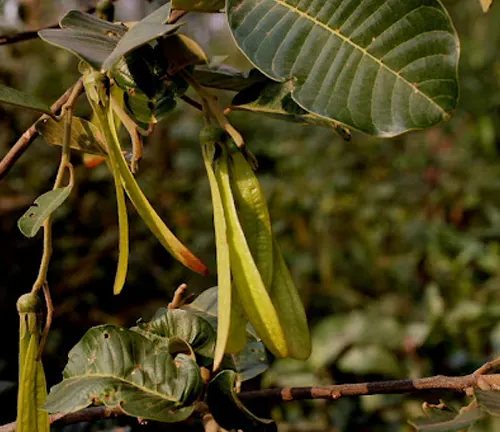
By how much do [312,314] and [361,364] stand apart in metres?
0.69

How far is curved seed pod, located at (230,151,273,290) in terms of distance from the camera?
0.54m

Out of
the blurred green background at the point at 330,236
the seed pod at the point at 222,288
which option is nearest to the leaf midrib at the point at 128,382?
the seed pod at the point at 222,288

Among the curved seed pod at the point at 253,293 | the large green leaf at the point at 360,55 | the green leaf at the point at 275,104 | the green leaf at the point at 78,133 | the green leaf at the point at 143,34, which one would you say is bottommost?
the curved seed pod at the point at 253,293

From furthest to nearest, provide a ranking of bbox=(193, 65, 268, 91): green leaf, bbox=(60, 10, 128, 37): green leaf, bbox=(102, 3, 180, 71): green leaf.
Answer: bbox=(193, 65, 268, 91): green leaf < bbox=(60, 10, 128, 37): green leaf < bbox=(102, 3, 180, 71): green leaf

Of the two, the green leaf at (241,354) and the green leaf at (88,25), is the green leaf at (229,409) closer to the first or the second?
the green leaf at (241,354)

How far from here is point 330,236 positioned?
2484 mm

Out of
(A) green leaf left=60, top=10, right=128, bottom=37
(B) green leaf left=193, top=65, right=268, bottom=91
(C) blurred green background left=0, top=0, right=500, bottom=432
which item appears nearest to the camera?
(A) green leaf left=60, top=10, right=128, bottom=37

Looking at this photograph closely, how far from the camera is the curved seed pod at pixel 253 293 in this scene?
0.50 meters

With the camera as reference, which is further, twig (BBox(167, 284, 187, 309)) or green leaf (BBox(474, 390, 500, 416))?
twig (BBox(167, 284, 187, 309))

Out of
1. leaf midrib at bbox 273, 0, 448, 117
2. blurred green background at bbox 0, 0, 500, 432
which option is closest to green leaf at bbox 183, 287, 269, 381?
leaf midrib at bbox 273, 0, 448, 117

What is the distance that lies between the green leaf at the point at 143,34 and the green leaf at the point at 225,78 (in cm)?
15

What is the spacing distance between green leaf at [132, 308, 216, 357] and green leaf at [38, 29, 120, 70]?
282 mm

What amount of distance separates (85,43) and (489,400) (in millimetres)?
401

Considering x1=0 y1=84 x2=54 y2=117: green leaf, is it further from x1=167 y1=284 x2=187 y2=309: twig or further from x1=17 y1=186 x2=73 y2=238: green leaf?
x1=167 y1=284 x2=187 y2=309: twig
